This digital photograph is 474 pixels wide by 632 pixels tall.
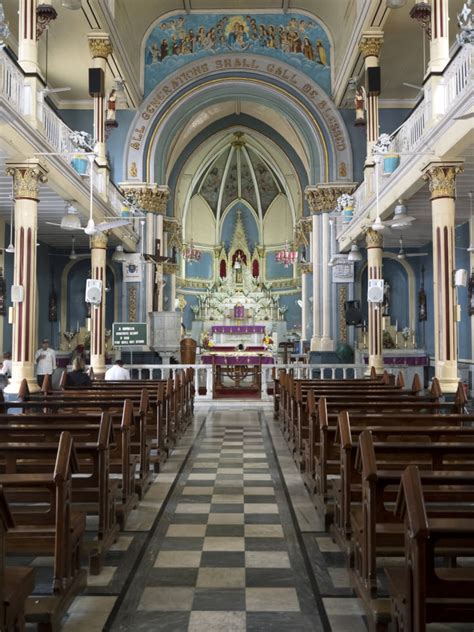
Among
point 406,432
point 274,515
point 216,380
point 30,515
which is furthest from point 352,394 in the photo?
point 216,380

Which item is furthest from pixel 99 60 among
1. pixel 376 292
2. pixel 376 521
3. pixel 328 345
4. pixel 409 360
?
pixel 376 521

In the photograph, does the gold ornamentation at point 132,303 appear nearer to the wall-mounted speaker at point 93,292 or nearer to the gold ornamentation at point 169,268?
the gold ornamentation at point 169,268

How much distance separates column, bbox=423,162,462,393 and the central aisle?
470 centimetres

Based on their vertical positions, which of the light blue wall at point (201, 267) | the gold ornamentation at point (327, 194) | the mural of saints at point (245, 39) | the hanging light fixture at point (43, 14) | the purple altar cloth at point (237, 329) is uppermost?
the mural of saints at point (245, 39)

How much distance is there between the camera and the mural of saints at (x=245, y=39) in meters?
22.0

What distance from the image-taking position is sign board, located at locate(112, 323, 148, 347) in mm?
16047

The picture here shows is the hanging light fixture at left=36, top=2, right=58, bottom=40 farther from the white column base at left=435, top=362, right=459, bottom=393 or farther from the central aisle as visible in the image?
the white column base at left=435, top=362, right=459, bottom=393

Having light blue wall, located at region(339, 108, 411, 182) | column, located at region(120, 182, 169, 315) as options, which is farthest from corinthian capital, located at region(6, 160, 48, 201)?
light blue wall, located at region(339, 108, 411, 182)

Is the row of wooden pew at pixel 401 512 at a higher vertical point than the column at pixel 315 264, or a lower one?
lower

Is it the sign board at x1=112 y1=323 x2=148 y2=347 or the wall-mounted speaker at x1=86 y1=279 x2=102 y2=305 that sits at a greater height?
the wall-mounted speaker at x1=86 y1=279 x2=102 y2=305

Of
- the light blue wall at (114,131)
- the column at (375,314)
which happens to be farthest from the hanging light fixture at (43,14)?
the light blue wall at (114,131)

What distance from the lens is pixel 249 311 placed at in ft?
106

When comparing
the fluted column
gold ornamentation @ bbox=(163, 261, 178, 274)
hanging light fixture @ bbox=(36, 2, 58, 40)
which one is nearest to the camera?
hanging light fixture @ bbox=(36, 2, 58, 40)

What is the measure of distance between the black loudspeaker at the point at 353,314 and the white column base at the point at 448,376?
28.2 feet
